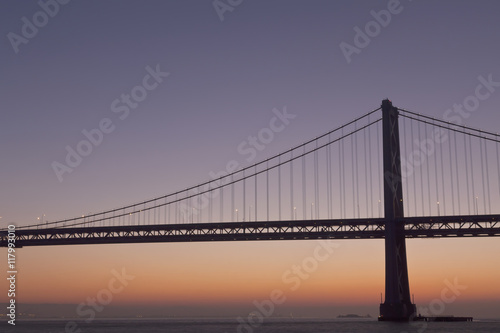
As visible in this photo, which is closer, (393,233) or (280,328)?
(393,233)

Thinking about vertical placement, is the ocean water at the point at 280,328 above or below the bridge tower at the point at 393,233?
below

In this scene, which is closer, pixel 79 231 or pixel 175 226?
pixel 175 226

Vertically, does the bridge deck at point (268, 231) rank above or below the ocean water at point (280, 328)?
above

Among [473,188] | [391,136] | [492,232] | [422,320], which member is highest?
[391,136]

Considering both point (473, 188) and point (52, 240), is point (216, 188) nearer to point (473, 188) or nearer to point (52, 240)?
point (52, 240)

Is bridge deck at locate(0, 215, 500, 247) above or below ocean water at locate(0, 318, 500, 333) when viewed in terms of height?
above

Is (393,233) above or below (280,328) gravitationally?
above

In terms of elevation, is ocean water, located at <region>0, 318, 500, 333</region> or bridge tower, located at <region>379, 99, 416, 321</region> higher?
bridge tower, located at <region>379, 99, 416, 321</region>

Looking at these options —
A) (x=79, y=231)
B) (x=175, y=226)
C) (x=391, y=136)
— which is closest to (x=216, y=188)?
(x=175, y=226)
